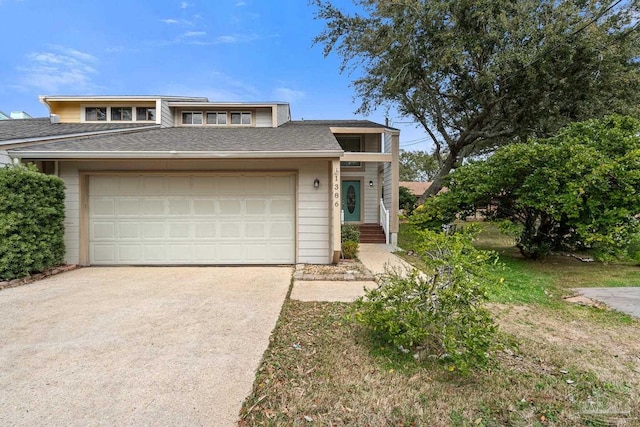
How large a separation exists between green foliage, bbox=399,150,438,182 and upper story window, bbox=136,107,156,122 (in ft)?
108

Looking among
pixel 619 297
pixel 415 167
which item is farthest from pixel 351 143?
pixel 415 167

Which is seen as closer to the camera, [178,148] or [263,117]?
[178,148]

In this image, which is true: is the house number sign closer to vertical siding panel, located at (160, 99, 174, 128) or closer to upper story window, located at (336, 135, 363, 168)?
upper story window, located at (336, 135, 363, 168)

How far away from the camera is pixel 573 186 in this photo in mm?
6219

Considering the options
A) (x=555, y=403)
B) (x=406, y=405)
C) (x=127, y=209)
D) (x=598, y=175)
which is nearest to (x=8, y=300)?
(x=127, y=209)

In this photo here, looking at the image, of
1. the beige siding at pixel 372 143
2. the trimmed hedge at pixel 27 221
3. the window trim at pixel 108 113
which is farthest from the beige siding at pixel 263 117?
the trimmed hedge at pixel 27 221

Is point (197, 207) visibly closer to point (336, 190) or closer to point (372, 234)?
point (336, 190)

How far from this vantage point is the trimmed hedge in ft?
17.1

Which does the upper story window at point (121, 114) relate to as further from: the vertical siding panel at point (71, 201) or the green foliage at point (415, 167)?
the green foliage at point (415, 167)

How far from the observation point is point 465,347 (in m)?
2.47

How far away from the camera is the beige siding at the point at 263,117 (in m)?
12.2

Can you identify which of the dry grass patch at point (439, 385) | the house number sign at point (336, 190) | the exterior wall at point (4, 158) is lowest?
the dry grass patch at point (439, 385)

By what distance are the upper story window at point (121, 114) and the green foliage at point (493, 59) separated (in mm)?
8643

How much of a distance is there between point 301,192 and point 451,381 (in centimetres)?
505
